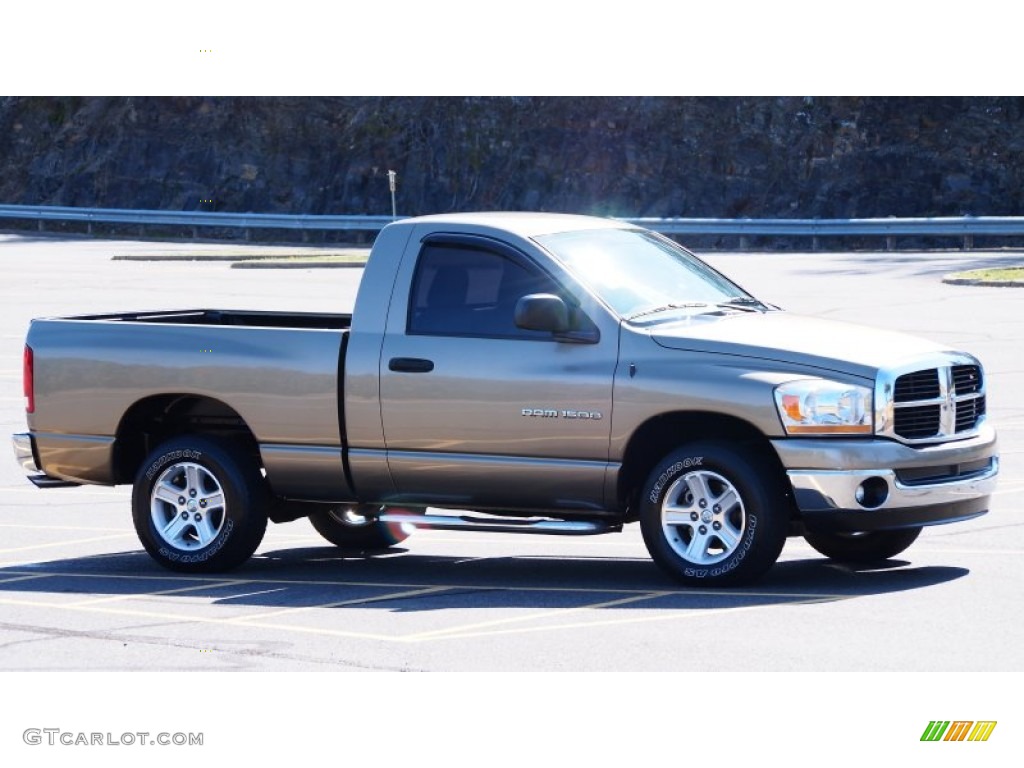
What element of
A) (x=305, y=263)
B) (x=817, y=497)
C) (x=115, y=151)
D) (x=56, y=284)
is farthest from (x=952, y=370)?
(x=115, y=151)

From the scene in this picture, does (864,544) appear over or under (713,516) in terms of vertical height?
under

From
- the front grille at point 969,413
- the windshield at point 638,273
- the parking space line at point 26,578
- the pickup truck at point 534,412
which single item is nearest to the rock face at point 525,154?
the windshield at point 638,273

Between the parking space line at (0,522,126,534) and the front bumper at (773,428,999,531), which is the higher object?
Answer: the front bumper at (773,428,999,531)

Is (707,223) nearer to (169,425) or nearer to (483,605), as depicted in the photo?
(169,425)

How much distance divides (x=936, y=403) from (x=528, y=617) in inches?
91.0

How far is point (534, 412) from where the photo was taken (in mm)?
9938

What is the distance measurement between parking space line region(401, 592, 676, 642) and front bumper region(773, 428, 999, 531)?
34.8 inches

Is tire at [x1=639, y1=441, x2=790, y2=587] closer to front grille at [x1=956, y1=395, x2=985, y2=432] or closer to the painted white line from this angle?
front grille at [x1=956, y1=395, x2=985, y2=432]

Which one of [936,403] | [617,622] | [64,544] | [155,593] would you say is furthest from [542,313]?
[64,544]

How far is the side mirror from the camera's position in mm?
9805

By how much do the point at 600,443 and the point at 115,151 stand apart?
50.6m

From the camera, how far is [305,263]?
131ft

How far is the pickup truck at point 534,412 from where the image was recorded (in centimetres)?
946

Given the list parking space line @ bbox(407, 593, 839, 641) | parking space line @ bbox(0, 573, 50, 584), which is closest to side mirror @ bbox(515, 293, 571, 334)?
parking space line @ bbox(407, 593, 839, 641)
